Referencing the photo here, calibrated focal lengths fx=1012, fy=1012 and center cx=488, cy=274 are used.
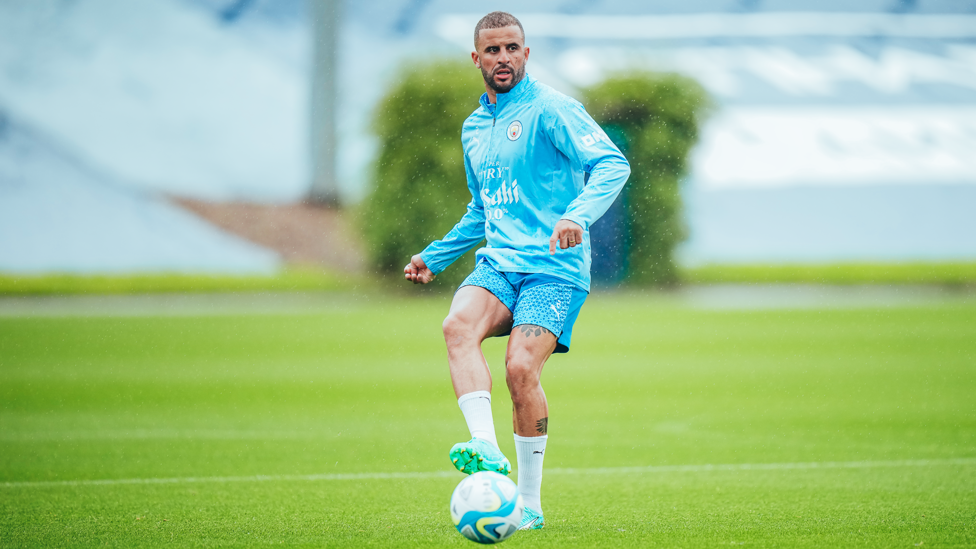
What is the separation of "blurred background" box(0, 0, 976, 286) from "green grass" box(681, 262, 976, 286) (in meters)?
0.41

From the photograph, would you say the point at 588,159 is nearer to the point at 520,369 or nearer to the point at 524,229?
the point at 524,229

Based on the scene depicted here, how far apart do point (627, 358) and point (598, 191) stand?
10.5 m

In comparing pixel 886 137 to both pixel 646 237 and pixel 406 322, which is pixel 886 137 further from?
pixel 406 322

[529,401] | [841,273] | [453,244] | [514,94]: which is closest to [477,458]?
[529,401]

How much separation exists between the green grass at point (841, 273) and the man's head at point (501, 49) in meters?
30.6

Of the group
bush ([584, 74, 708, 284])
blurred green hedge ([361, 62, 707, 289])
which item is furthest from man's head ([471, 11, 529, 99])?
bush ([584, 74, 708, 284])

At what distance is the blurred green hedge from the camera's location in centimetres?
3025

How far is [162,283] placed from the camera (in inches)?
1248

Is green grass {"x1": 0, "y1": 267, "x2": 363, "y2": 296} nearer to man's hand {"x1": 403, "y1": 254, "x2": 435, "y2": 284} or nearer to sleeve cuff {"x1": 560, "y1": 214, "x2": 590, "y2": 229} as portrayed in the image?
man's hand {"x1": 403, "y1": 254, "x2": 435, "y2": 284}

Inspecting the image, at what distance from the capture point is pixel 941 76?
50.4m

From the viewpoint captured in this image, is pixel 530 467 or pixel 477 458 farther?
pixel 530 467

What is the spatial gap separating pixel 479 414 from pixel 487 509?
1.48ft

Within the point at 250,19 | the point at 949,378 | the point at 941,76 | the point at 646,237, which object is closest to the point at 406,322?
the point at 949,378

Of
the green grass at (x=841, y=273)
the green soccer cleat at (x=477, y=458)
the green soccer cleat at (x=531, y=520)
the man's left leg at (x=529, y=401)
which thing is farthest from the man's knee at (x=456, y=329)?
the green grass at (x=841, y=273)
